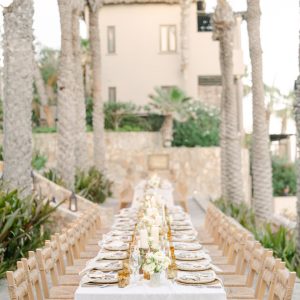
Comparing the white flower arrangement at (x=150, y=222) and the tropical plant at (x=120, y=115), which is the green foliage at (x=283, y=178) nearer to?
the tropical plant at (x=120, y=115)

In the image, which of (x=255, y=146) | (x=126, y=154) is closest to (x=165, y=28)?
(x=126, y=154)

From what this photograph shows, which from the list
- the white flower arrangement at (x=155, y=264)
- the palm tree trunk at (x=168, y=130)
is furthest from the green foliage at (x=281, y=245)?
the palm tree trunk at (x=168, y=130)

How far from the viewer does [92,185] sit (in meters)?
22.2

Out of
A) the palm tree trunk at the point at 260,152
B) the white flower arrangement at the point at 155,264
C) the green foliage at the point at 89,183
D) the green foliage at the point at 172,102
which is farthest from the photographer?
the green foliage at the point at 172,102

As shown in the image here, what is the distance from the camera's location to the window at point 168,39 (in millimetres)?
35812

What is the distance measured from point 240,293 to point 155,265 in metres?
1.71

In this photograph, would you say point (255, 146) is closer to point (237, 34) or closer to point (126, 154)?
point (126, 154)

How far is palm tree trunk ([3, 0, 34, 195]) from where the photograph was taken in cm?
1278

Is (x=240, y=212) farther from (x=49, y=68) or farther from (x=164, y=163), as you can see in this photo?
(x=49, y=68)

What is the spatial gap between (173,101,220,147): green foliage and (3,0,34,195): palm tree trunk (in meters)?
18.9

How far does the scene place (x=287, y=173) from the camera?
112 ft

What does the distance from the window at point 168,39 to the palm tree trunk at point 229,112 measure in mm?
14769

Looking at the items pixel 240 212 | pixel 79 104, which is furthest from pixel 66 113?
pixel 240 212

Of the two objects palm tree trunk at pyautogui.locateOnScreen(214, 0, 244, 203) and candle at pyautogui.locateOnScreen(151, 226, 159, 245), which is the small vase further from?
palm tree trunk at pyautogui.locateOnScreen(214, 0, 244, 203)
